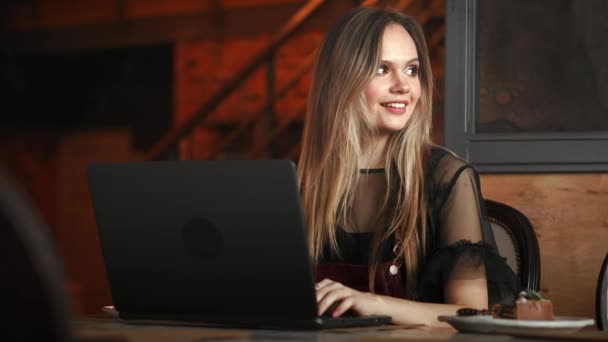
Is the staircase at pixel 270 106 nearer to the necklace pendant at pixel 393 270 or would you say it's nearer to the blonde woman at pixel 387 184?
the blonde woman at pixel 387 184

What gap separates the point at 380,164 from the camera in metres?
2.25

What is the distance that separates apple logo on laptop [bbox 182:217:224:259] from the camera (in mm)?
1421

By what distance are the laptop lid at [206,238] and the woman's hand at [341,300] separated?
6.7 inches

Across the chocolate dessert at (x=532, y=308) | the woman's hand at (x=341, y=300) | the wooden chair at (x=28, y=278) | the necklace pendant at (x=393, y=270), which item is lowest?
the necklace pendant at (x=393, y=270)

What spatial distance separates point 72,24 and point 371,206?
16.7 ft

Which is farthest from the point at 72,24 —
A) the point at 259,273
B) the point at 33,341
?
the point at 33,341

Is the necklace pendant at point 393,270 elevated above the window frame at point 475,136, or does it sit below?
below

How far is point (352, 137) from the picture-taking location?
2230 mm

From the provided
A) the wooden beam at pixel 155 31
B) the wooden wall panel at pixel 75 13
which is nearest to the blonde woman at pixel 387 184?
the wooden beam at pixel 155 31

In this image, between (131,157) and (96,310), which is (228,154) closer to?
(131,157)

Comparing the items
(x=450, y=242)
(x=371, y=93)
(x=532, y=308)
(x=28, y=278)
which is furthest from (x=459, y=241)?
(x=28, y=278)

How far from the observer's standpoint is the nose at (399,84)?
218 centimetres

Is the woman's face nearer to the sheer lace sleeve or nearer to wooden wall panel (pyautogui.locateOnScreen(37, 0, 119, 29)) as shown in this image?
the sheer lace sleeve

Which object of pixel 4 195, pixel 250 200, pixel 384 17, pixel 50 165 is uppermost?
pixel 384 17
